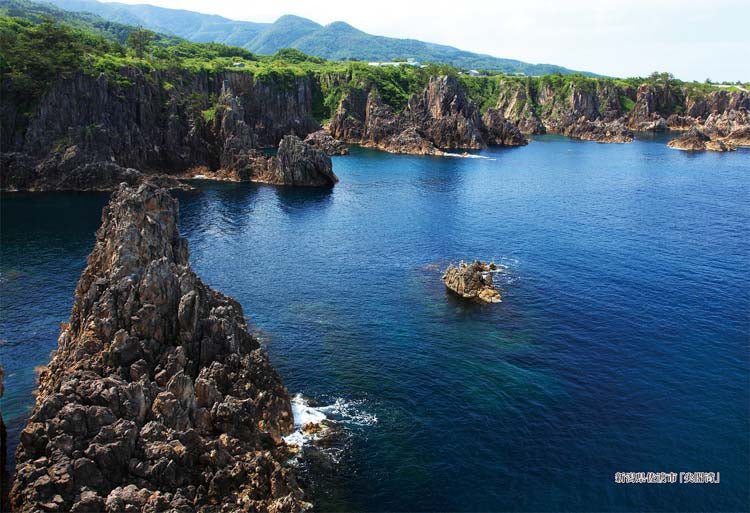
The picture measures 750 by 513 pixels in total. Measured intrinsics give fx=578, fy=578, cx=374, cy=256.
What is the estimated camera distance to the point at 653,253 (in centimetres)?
11425

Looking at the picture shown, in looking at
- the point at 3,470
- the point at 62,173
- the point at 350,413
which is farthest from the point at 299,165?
the point at 3,470

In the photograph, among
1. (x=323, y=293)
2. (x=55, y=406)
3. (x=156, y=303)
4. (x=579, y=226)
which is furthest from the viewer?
(x=579, y=226)

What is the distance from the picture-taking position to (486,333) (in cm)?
8138

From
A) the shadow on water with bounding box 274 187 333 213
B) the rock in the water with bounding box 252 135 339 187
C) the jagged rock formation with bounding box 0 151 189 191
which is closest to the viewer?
the jagged rock formation with bounding box 0 151 189 191

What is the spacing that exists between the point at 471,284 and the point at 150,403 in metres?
56.4

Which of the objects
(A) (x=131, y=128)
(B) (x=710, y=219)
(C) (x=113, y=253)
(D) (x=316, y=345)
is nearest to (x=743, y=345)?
(D) (x=316, y=345)

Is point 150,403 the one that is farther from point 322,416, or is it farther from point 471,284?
point 471,284

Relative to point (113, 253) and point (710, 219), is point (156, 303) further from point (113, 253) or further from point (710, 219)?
point (710, 219)

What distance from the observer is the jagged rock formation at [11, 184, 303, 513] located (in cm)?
4488

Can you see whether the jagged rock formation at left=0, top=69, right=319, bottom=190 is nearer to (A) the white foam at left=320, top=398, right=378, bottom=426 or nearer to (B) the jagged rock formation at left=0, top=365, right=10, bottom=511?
(B) the jagged rock formation at left=0, top=365, right=10, bottom=511

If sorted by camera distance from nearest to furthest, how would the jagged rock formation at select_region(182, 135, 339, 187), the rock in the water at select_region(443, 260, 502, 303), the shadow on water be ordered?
the rock in the water at select_region(443, 260, 502, 303)
the shadow on water
the jagged rock formation at select_region(182, 135, 339, 187)

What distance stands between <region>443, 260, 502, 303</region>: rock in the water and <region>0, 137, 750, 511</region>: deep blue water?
8.70 ft

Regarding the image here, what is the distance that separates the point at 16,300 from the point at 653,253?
112696 mm

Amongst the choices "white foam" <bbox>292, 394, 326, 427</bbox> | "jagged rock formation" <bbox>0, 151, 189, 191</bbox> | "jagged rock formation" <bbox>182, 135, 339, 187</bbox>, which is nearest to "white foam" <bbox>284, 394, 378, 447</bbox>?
"white foam" <bbox>292, 394, 326, 427</bbox>
